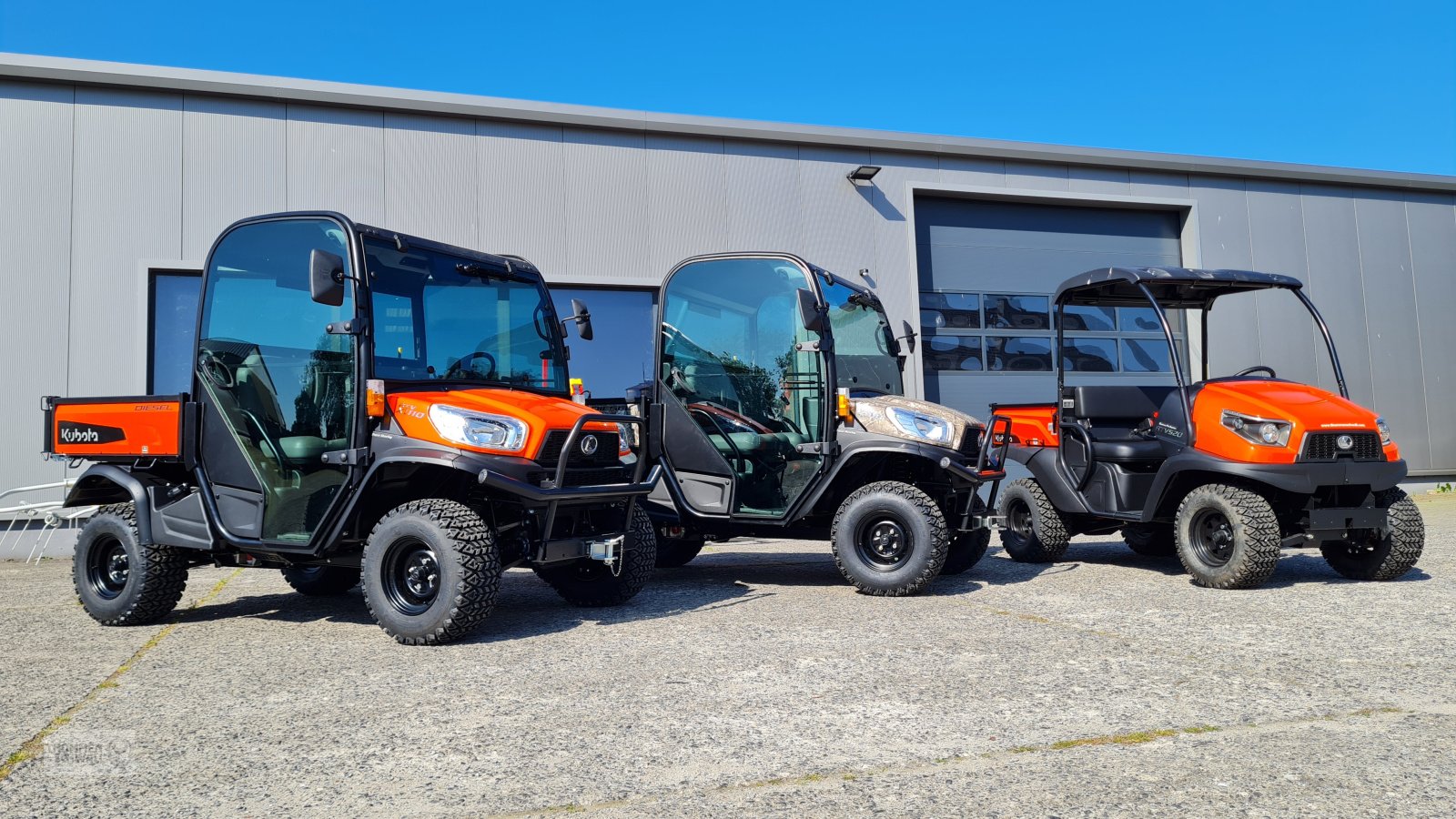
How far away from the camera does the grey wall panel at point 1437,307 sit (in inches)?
638

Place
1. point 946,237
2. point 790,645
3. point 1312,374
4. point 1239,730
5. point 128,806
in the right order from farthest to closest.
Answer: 1. point 1312,374
2. point 946,237
3. point 790,645
4. point 1239,730
5. point 128,806

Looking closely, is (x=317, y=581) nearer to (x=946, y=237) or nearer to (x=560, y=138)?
(x=560, y=138)

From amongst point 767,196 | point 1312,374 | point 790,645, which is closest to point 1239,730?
point 790,645

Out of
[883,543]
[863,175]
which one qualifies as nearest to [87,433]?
[883,543]

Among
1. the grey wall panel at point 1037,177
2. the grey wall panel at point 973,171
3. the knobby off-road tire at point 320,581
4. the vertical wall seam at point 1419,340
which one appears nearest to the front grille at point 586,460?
the knobby off-road tire at point 320,581

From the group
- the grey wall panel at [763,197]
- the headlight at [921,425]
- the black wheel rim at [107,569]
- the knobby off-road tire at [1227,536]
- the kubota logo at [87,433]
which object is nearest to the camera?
the kubota logo at [87,433]

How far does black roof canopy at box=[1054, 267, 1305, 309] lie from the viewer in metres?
7.15

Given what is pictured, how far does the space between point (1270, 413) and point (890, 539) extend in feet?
8.34

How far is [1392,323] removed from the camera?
16156mm

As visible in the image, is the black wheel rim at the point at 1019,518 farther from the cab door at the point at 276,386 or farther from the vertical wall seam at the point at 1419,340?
the vertical wall seam at the point at 1419,340

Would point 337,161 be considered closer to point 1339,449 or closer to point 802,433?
point 802,433

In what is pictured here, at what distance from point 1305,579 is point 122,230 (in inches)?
457

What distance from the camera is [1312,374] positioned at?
1563 cm

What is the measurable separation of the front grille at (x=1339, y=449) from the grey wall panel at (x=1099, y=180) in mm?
9305
